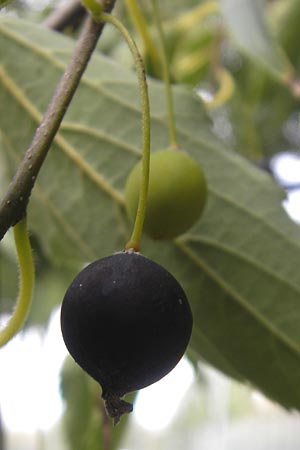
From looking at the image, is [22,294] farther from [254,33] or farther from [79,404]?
[79,404]

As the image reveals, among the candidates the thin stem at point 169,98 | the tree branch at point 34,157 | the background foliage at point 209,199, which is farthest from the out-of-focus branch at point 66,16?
the tree branch at point 34,157

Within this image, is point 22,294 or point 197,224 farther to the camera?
point 197,224

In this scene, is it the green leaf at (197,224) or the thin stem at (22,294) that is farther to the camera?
the green leaf at (197,224)

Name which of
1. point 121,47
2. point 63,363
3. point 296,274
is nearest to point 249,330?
point 296,274

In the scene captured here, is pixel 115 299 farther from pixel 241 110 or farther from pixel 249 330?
pixel 241 110

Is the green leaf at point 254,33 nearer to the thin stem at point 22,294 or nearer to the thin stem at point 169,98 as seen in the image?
the thin stem at point 169,98

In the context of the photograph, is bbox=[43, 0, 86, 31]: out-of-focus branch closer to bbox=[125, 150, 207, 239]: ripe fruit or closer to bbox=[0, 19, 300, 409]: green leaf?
bbox=[0, 19, 300, 409]: green leaf

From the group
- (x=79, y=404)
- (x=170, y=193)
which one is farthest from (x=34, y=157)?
(x=79, y=404)

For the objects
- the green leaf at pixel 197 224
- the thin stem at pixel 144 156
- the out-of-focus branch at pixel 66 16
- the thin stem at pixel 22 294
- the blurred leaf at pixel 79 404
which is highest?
the thin stem at pixel 144 156
